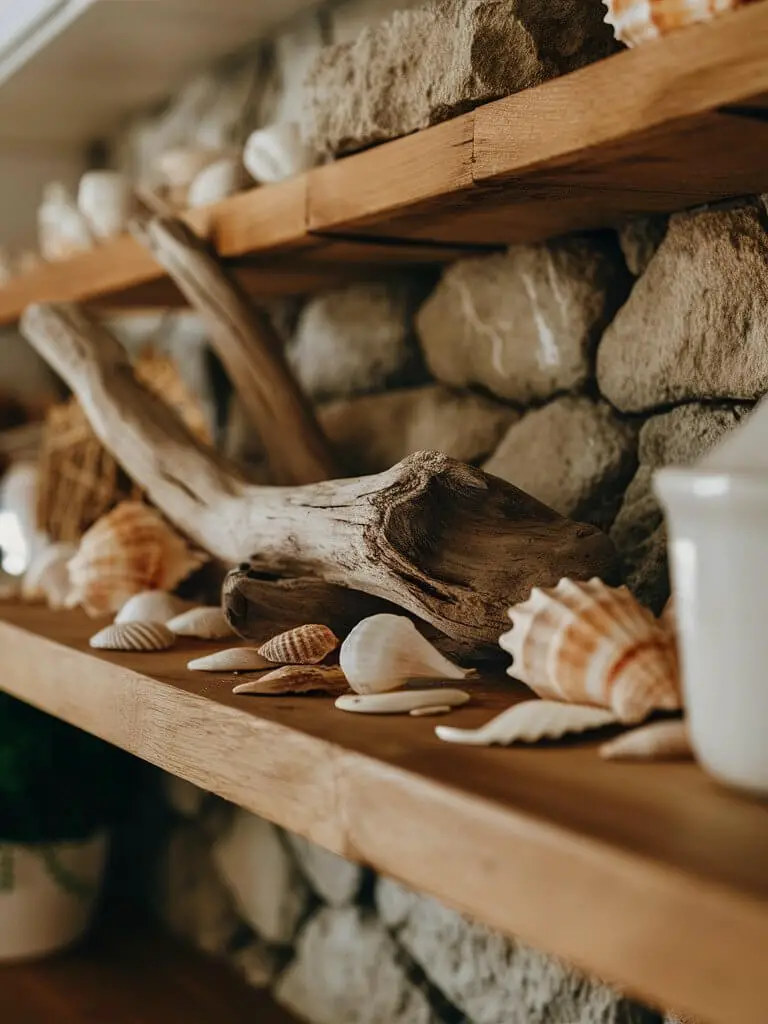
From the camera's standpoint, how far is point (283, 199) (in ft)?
3.11

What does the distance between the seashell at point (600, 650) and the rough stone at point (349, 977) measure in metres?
0.65

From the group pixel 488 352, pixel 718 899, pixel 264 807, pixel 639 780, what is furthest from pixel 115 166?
pixel 718 899

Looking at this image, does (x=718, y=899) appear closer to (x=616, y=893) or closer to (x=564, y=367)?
(x=616, y=893)

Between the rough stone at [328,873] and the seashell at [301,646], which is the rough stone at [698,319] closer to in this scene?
the seashell at [301,646]

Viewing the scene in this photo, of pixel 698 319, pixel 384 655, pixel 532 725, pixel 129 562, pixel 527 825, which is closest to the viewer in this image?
pixel 527 825

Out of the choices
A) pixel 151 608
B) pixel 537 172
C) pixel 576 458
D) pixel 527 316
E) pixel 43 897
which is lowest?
pixel 43 897

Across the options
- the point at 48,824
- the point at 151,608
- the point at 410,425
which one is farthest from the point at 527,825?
the point at 48,824

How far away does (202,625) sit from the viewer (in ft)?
3.04

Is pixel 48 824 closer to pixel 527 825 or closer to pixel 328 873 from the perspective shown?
pixel 328 873

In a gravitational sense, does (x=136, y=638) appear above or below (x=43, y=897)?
above


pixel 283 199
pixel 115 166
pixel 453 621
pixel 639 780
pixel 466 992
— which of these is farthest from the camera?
pixel 115 166

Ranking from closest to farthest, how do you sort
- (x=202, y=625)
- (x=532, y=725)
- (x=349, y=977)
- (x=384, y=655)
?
1. (x=532, y=725)
2. (x=384, y=655)
3. (x=202, y=625)
4. (x=349, y=977)

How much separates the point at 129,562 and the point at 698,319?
0.56 meters

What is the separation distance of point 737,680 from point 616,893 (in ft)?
0.34
